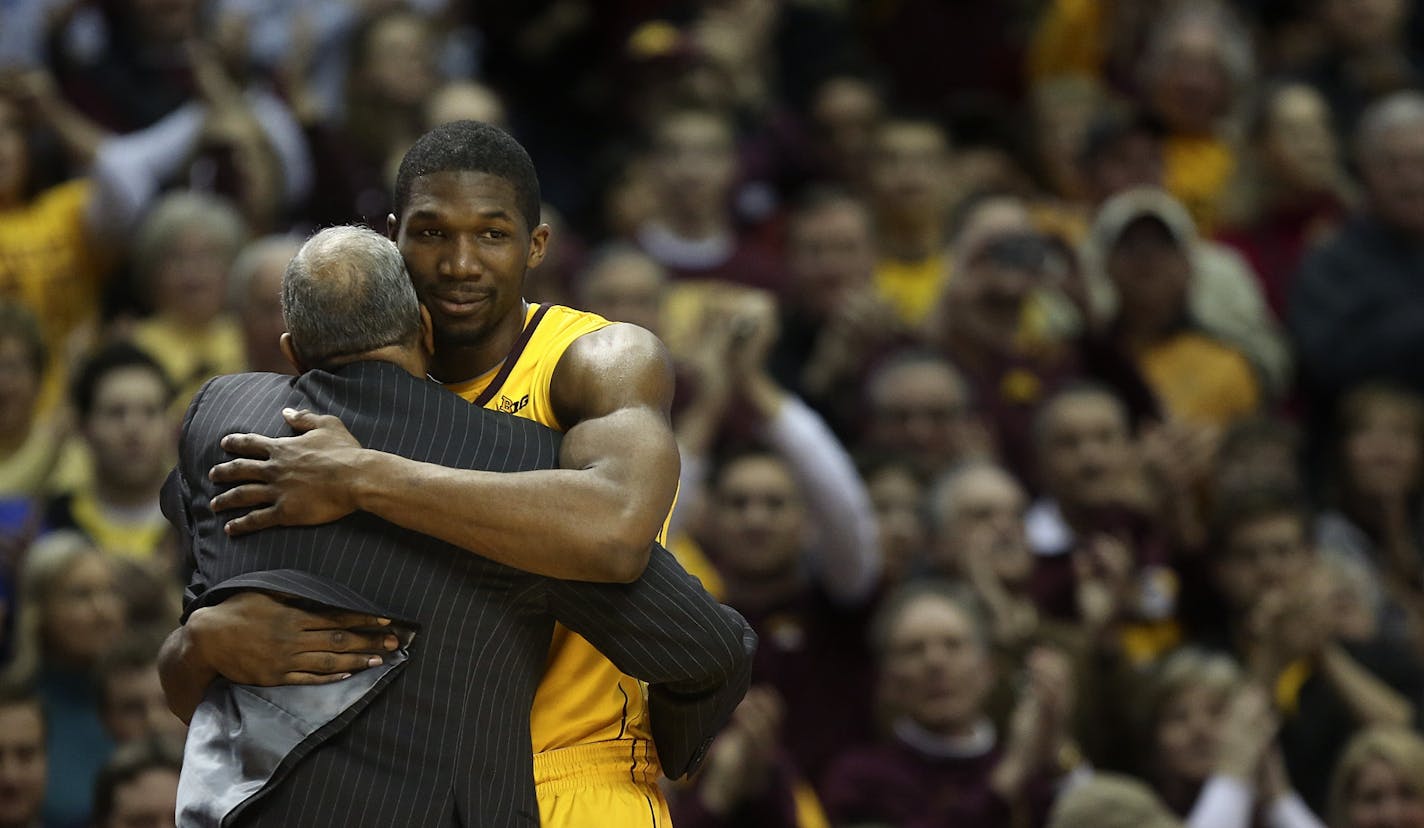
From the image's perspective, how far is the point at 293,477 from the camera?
376 centimetres

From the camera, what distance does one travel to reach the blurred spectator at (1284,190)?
1020cm

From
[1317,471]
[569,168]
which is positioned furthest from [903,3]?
[1317,471]

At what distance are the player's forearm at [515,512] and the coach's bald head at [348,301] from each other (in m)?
0.21

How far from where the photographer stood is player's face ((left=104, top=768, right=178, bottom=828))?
5.86 meters

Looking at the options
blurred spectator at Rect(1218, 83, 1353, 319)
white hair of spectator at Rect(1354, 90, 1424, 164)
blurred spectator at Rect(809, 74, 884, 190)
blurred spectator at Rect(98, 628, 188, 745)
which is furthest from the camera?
blurred spectator at Rect(809, 74, 884, 190)

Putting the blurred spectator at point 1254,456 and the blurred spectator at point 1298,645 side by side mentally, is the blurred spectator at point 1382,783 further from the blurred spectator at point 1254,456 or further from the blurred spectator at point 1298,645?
the blurred spectator at point 1254,456

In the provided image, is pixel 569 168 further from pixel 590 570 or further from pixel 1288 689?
pixel 590 570

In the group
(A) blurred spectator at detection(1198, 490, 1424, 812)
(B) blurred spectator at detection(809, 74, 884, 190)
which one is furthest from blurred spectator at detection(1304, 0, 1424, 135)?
(A) blurred spectator at detection(1198, 490, 1424, 812)

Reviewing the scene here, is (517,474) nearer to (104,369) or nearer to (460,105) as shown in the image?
(104,369)

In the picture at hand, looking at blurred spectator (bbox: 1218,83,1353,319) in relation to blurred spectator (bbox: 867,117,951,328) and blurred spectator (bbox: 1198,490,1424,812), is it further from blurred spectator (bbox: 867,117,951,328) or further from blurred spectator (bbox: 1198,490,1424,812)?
blurred spectator (bbox: 1198,490,1424,812)

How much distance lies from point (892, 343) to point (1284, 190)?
261cm

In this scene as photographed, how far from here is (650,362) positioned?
13.1 ft

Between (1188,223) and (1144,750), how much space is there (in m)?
3.21

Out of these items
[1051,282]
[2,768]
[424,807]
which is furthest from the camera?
[1051,282]
